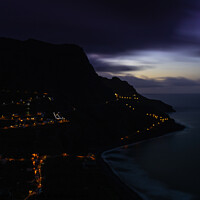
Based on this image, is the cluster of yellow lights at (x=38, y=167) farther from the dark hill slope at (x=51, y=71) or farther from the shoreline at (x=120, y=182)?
the dark hill slope at (x=51, y=71)

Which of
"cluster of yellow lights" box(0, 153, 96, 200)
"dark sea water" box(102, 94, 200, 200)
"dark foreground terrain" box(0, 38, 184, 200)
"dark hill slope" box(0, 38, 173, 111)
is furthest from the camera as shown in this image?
"dark hill slope" box(0, 38, 173, 111)

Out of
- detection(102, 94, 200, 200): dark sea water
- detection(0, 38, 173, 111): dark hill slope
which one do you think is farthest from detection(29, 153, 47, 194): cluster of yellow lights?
detection(0, 38, 173, 111): dark hill slope

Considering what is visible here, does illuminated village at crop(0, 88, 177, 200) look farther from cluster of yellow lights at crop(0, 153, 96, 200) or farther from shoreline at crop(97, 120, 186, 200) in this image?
shoreline at crop(97, 120, 186, 200)

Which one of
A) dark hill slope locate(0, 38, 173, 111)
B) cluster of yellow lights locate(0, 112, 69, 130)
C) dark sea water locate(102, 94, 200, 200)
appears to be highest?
dark hill slope locate(0, 38, 173, 111)

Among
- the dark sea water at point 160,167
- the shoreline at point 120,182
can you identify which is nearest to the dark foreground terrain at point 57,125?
the shoreline at point 120,182

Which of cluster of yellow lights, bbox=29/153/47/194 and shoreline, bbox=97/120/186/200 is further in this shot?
cluster of yellow lights, bbox=29/153/47/194

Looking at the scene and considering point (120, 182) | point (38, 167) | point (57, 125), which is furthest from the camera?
point (57, 125)

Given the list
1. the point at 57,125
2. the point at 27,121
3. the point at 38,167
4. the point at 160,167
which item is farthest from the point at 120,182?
the point at 27,121

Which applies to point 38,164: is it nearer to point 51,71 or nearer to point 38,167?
point 38,167

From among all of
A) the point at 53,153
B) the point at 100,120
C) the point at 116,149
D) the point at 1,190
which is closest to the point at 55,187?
the point at 1,190
